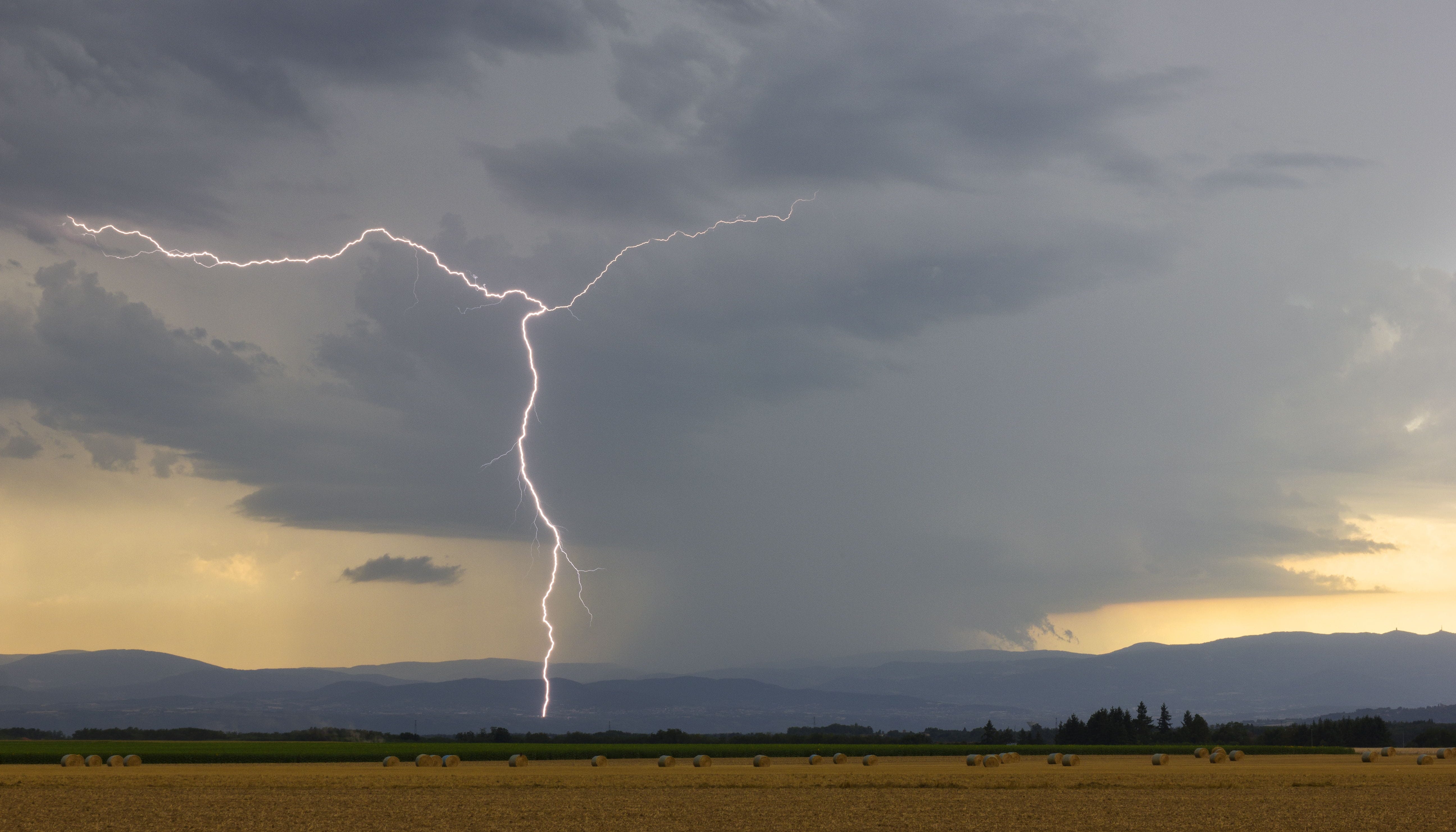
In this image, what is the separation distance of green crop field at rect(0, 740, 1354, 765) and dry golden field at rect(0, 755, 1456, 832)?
5301 millimetres

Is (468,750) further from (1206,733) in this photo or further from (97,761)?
(1206,733)

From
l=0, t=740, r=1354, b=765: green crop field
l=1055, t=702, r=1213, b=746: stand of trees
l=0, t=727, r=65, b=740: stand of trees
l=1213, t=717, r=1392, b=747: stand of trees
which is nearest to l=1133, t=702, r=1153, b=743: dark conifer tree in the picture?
l=1055, t=702, r=1213, b=746: stand of trees

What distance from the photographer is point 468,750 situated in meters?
56.5

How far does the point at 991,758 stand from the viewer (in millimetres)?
45969

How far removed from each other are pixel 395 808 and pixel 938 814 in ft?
40.0

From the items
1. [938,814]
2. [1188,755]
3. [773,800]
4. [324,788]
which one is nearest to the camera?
[938,814]

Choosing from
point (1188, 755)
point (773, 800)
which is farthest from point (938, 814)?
point (1188, 755)

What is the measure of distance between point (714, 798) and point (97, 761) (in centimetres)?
2609

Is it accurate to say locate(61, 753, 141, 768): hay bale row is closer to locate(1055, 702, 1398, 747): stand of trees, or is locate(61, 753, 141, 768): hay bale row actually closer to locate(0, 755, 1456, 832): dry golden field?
locate(0, 755, 1456, 832): dry golden field

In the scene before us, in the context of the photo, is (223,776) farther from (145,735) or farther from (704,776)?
(145,735)

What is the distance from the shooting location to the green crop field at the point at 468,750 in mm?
49250

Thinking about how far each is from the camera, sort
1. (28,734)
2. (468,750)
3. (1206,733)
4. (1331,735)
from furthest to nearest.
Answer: (28,734) < (1331,735) < (1206,733) < (468,750)

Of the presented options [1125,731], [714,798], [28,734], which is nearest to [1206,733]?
[1125,731]

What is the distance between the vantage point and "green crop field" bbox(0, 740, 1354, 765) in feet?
162
